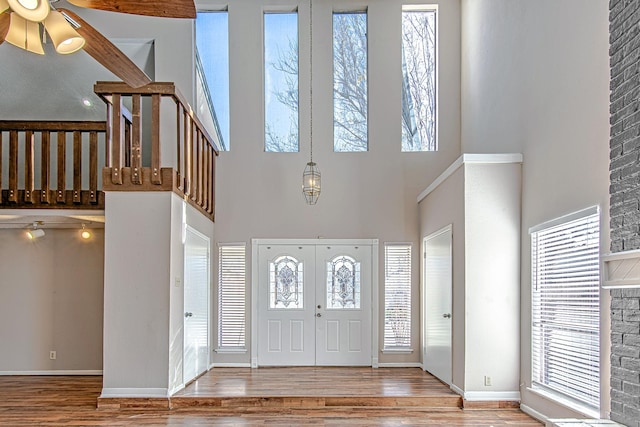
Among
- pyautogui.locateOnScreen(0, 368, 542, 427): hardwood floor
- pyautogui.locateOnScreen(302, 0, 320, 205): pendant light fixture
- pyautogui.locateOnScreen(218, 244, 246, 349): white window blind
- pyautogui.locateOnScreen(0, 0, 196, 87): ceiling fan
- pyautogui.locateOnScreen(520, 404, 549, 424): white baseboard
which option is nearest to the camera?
pyautogui.locateOnScreen(0, 0, 196, 87): ceiling fan

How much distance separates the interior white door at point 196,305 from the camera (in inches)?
258

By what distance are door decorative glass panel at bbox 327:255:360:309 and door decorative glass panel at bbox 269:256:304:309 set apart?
459 mm

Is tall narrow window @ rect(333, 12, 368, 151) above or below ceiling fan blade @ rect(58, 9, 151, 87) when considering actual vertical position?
above

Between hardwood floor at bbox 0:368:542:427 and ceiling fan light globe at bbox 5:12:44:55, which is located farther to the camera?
hardwood floor at bbox 0:368:542:427

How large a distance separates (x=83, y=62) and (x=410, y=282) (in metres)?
5.93

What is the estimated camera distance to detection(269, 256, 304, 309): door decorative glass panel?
819 centimetres

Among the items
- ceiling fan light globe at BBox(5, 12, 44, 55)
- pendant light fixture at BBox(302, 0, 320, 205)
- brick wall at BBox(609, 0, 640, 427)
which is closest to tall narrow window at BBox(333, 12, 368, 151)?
pendant light fixture at BBox(302, 0, 320, 205)

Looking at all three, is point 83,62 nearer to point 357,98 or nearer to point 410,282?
point 357,98

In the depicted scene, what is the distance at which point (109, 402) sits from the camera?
574 centimetres

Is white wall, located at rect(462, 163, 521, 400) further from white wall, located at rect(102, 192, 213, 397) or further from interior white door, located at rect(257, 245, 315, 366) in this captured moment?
white wall, located at rect(102, 192, 213, 397)

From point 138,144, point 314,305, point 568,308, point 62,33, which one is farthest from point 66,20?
point 314,305

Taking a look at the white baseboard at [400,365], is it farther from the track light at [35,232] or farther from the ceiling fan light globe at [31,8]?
the ceiling fan light globe at [31,8]

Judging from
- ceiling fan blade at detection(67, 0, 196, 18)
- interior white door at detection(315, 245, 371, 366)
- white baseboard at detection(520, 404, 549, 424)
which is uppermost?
ceiling fan blade at detection(67, 0, 196, 18)

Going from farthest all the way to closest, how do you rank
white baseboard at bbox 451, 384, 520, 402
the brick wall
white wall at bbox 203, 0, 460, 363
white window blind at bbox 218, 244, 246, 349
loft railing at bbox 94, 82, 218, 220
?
white wall at bbox 203, 0, 460, 363
white window blind at bbox 218, 244, 246, 349
loft railing at bbox 94, 82, 218, 220
white baseboard at bbox 451, 384, 520, 402
the brick wall
